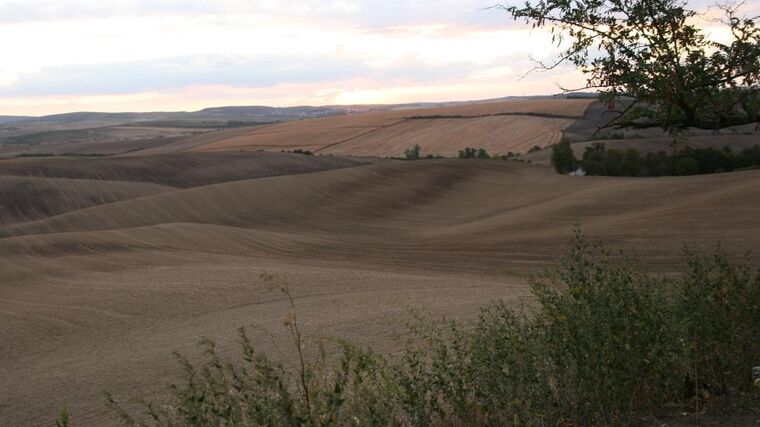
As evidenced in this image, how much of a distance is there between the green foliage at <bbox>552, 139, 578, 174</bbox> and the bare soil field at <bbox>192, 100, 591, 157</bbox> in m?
16.0

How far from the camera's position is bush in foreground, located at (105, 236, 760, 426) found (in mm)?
5738

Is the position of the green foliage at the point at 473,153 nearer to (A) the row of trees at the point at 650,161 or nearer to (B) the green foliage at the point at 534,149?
(B) the green foliage at the point at 534,149

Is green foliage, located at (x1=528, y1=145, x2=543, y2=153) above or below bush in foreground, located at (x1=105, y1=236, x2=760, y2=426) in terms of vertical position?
below

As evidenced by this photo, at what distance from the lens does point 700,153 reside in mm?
63031

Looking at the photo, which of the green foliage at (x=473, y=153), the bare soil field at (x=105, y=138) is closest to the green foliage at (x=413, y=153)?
the green foliage at (x=473, y=153)

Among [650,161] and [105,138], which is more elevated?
[650,161]

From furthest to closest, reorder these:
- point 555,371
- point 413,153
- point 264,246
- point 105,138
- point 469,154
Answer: point 105,138 < point 413,153 < point 469,154 < point 264,246 < point 555,371

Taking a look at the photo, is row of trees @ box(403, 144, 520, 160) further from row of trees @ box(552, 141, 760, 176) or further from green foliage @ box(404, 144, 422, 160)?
row of trees @ box(552, 141, 760, 176)

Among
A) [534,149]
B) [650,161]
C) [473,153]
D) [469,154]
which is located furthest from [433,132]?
[650,161]

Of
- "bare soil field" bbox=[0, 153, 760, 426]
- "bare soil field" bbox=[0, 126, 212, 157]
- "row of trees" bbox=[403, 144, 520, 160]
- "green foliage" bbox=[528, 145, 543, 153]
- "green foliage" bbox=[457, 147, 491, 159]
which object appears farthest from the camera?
"bare soil field" bbox=[0, 126, 212, 157]

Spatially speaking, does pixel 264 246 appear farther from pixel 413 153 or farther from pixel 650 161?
pixel 413 153

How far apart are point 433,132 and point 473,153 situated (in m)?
16.1

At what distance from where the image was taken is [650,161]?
64.4 metres

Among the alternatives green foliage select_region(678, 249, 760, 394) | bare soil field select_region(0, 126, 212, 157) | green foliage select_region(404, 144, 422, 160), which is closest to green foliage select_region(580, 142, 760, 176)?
green foliage select_region(404, 144, 422, 160)
